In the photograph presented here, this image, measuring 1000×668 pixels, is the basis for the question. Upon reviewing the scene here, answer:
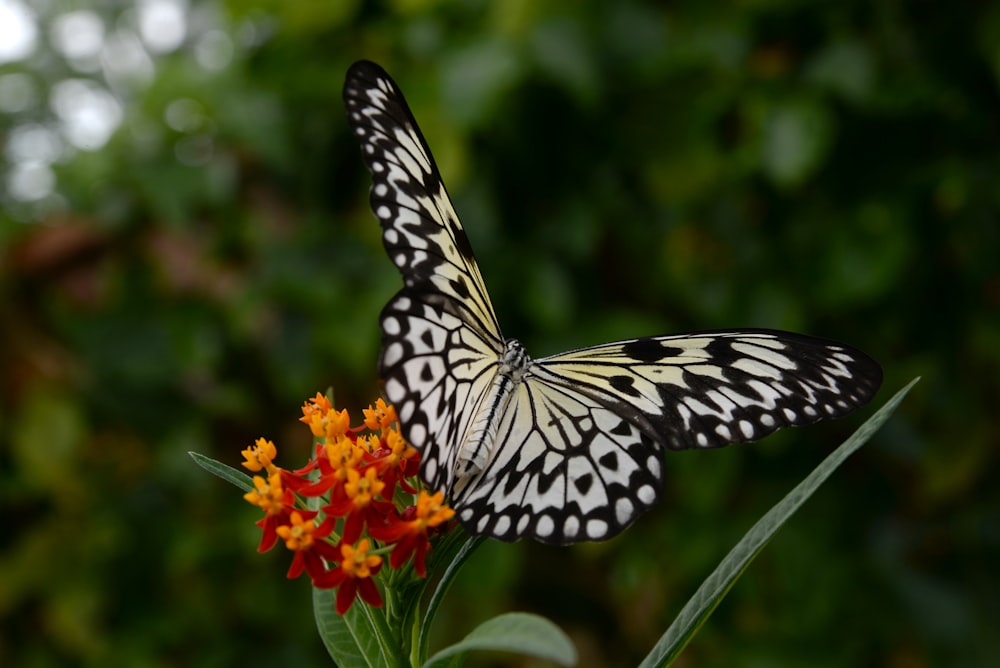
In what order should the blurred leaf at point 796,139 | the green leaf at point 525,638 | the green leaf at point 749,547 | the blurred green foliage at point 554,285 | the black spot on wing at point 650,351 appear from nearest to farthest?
the green leaf at point 525,638, the green leaf at point 749,547, the black spot on wing at point 650,351, the blurred leaf at point 796,139, the blurred green foliage at point 554,285

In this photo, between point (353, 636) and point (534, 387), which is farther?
point (534, 387)

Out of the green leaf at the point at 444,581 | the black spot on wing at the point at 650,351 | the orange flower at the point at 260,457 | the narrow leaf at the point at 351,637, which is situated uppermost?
the black spot on wing at the point at 650,351

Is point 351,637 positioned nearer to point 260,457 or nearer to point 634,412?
point 260,457

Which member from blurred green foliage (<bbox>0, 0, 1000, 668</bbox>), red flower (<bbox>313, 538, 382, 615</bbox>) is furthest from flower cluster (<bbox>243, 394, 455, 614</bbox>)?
blurred green foliage (<bbox>0, 0, 1000, 668</bbox>)

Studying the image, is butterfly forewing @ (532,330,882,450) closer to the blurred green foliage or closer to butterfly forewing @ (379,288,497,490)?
butterfly forewing @ (379,288,497,490)

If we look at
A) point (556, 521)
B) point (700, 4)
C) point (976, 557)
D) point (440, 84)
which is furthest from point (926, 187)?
point (556, 521)

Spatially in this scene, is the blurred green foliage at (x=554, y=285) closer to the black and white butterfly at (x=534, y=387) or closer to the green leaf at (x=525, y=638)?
the black and white butterfly at (x=534, y=387)

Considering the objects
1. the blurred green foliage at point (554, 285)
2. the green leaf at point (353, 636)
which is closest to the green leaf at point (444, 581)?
the green leaf at point (353, 636)

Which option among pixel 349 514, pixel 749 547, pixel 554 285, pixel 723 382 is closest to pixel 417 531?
pixel 349 514
